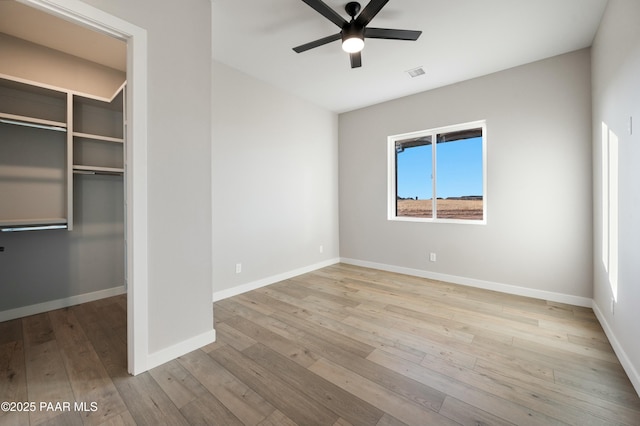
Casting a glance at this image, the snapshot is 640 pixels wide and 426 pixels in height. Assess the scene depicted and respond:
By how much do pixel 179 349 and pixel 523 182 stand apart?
13.4ft

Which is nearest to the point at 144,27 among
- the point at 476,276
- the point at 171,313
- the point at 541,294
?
the point at 171,313

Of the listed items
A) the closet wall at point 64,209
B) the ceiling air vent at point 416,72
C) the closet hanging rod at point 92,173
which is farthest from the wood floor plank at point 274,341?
the ceiling air vent at point 416,72

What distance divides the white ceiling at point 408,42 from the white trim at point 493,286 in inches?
109

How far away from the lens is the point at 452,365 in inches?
73.7

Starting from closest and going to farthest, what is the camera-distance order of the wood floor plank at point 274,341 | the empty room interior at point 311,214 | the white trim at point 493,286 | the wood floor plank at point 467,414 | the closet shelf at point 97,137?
the wood floor plank at point 467,414, the empty room interior at point 311,214, the wood floor plank at point 274,341, the closet shelf at point 97,137, the white trim at point 493,286

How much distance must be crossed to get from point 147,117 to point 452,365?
110 inches

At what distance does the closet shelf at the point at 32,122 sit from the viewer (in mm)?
2400

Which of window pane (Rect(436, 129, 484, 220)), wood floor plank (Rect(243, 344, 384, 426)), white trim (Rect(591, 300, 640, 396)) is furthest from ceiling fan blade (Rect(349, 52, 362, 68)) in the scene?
white trim (Rect(591, 300, 640, 396))

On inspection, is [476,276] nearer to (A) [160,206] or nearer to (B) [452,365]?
(B) [452,365]

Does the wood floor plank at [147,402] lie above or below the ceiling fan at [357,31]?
below

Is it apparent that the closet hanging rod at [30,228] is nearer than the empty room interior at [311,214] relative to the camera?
No

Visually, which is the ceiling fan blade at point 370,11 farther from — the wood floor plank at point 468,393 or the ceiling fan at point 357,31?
the wood floor plank at point 468,393

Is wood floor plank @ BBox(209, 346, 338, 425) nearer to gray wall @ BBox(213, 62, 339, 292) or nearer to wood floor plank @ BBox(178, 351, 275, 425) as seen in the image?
wood floor plank @ BBox(178, 351, 275, 425)

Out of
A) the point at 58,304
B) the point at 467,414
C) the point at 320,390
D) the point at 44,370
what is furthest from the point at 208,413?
the point at 58,304
